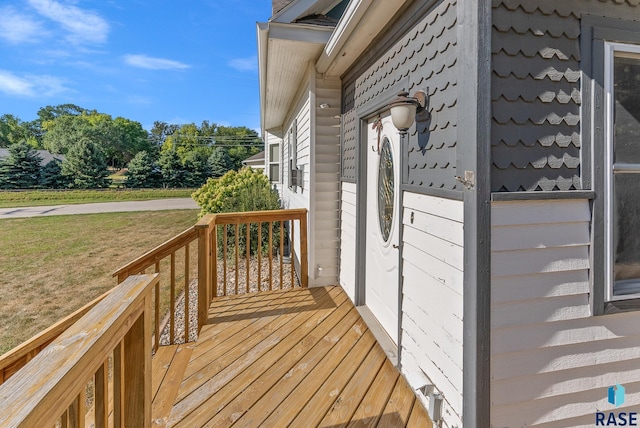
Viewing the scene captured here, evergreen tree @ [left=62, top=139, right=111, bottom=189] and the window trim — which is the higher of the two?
evergreen tree @ [left=62, top=139, right=111, bottom=189]

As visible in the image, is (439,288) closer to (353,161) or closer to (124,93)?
(353,161)

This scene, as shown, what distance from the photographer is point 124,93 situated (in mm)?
61812

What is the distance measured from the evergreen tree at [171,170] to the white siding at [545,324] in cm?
3351

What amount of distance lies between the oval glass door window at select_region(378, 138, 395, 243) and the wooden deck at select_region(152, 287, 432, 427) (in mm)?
1027

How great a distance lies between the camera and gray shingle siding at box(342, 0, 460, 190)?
6.12 ft

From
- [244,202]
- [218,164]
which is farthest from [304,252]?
[218,164]

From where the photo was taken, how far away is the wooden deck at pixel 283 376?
2.15 m

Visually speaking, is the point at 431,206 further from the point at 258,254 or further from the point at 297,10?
the point at 297,10

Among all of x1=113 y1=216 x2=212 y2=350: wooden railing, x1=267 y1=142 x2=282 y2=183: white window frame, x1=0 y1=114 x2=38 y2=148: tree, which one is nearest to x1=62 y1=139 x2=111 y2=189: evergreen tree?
x1=267 y1=142 x2=282 y2=183: white window frame

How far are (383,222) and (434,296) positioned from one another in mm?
1140

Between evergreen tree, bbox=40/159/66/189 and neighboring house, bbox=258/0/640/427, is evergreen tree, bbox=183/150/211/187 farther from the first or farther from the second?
neighboring house, bbox=258/0/640/427

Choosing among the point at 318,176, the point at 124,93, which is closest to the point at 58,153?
the point at 124,93

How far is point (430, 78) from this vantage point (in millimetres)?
2100

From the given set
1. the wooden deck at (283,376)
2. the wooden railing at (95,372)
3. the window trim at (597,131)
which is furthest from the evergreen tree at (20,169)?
the window trim at (597,131)
